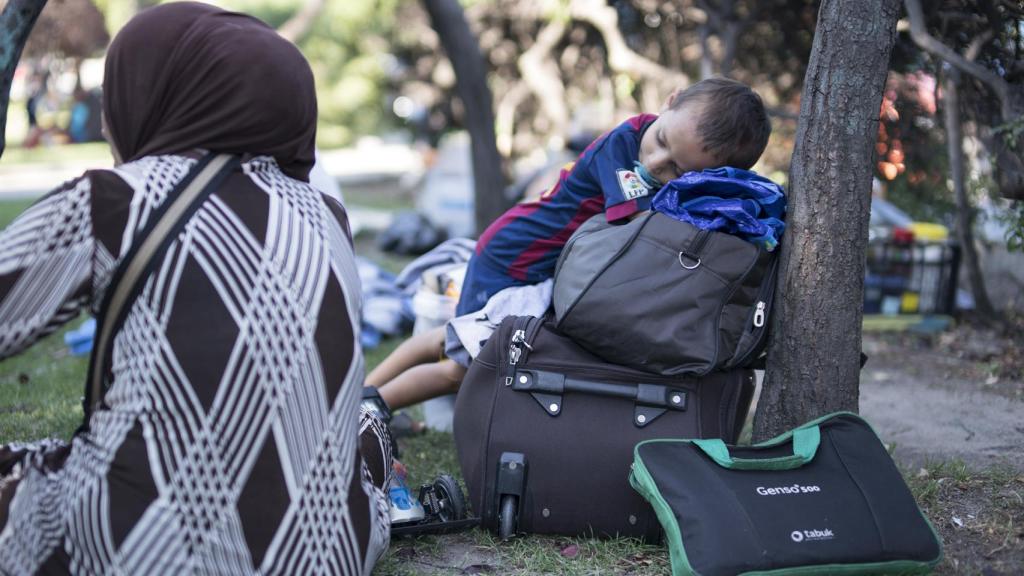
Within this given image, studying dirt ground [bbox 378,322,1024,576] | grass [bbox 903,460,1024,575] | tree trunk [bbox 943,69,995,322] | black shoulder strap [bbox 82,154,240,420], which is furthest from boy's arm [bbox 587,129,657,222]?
tree trunk [bbox 943,69,995,322]

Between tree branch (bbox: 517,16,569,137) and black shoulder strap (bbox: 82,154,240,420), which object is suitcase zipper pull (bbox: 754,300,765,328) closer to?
black shoulder strap (bbox: 82,154,240,420)

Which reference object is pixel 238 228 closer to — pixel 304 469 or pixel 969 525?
pixel 304 469

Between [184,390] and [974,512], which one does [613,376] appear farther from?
[184,390]

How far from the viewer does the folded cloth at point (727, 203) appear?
296 centimetres

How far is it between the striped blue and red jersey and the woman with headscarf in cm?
133

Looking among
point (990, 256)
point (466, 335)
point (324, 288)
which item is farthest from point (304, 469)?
point (990, 256)

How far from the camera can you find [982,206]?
20.5ft

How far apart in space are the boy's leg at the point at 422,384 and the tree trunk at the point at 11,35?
1542mm

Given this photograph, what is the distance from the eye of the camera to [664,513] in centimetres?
258

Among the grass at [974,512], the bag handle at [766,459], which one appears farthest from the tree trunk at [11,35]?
the grass at [974,512]

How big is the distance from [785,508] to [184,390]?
153 centimetres

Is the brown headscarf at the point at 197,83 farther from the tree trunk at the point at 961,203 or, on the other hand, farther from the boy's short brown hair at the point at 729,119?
the tree trunk at the point at 961,203

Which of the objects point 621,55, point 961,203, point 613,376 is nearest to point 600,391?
point 613,376

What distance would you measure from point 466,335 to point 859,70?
4.90 feet
